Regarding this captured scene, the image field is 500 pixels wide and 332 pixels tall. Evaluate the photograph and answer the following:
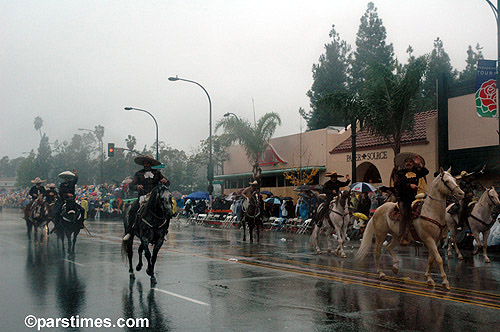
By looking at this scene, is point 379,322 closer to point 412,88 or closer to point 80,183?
point 412,88

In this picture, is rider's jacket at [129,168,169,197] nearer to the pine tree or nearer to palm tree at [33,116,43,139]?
the pine tree

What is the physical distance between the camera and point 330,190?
17.3 meters

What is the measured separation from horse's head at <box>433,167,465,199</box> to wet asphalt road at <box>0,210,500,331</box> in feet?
6.35

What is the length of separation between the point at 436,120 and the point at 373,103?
3.85m

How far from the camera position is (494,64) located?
19.5 m

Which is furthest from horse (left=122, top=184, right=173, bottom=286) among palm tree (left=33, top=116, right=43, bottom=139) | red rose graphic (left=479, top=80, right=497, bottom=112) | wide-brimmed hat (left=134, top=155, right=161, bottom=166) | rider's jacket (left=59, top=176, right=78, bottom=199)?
palm tree (left=33, top=116, right=43, bottom=139)

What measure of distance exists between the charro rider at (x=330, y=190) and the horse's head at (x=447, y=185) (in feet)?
18.3

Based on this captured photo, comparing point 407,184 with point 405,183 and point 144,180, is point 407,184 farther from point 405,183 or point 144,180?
point 144,180

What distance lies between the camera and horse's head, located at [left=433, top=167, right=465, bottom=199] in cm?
1088

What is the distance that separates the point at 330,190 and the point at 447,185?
6.43 metres

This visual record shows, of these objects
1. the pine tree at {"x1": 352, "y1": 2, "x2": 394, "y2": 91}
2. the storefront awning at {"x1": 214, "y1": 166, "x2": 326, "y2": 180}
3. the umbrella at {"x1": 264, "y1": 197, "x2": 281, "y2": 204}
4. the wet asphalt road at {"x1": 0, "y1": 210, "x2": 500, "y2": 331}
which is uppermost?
the pine tree at {"x1": 352, "y1": 2, "x2": 394, "y2": 91}

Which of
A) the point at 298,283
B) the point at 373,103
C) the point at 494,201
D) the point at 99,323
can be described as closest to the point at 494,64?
the point at 494,201

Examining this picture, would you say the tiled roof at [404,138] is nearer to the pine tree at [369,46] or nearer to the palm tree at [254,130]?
the palm tree at [254,130]

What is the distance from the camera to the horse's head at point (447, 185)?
35.7 feet
